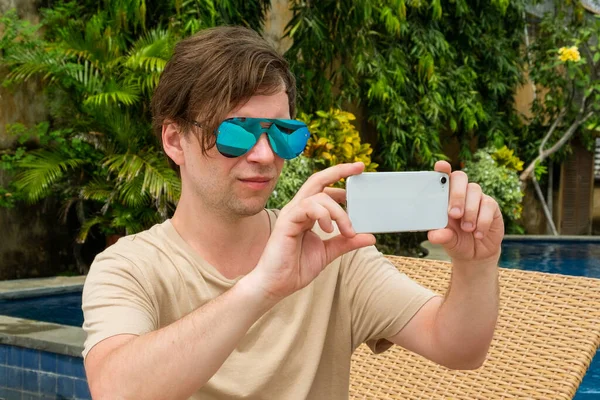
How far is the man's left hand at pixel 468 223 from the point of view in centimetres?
137

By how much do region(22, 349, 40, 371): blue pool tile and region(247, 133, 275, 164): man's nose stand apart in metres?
2.72

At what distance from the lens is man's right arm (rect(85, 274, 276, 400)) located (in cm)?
134

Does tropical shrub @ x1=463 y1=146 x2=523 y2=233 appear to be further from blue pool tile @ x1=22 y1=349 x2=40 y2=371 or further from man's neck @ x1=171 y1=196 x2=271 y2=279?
man's neck @ x1=171 y1=196 x2=271 y2=279

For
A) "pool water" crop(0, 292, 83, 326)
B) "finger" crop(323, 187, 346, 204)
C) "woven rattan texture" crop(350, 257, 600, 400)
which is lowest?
"pool water" crop(0, 292, 83, 326)

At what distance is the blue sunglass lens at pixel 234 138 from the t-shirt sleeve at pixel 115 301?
0.31 metres

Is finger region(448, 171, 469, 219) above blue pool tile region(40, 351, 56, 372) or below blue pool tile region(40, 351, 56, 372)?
above

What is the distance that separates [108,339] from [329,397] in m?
0.56

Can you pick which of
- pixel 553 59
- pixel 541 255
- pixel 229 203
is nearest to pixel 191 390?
pixel 229 203

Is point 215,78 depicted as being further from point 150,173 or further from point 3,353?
point 150,173

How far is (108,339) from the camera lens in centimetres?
149

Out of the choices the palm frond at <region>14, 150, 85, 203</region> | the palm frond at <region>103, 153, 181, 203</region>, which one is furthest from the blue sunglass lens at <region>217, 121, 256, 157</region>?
the palm frond at <region>14, 150, 85, 203</region>

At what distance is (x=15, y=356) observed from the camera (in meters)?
4.10

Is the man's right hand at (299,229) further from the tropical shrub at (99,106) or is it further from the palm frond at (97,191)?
the palm frond at (97,191)

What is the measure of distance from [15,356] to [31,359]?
0.42 ft
